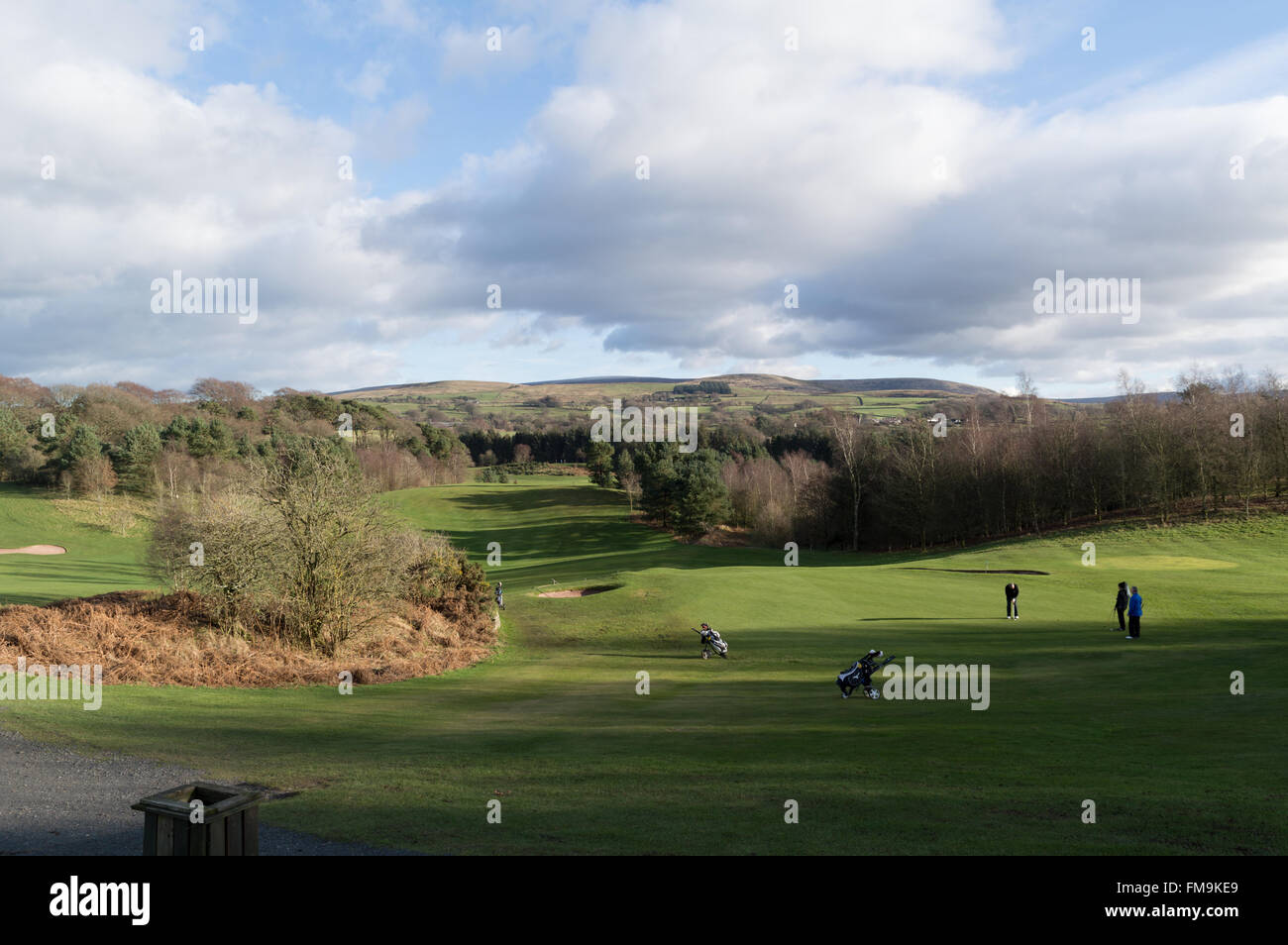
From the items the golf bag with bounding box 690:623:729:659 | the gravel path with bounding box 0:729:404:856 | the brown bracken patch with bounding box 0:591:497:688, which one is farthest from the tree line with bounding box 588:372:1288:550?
the gravel path with bounding box 0:729:404:856

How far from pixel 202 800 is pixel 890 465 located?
76.4m

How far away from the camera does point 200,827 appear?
5.84 m

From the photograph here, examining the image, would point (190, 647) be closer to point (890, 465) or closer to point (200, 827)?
point (200, 827)

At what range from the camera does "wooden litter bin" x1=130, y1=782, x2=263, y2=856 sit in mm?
5844

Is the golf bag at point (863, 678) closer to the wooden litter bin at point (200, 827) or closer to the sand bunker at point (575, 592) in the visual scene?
the wooden litter bin at point (200, 827)

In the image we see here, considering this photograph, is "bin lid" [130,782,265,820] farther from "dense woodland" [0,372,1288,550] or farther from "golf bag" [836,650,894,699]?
"dense woodland" [0,372,1288,550]

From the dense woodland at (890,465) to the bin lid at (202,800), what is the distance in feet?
145

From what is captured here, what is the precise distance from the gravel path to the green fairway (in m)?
0.54

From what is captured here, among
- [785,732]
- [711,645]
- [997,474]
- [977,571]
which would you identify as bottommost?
[711,645]

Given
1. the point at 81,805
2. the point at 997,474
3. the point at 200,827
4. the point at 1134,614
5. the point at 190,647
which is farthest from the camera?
the point at 997,474

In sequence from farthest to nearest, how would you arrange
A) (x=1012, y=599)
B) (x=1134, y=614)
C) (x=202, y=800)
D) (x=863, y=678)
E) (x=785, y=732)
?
1. (x=1012, y=599)
2. (x=1134, y=614)
3. (x=863, y=678)
4. (x=785, y=732)
5. (x=202, y=800)

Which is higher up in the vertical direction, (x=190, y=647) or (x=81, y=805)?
(x=81, y=805)

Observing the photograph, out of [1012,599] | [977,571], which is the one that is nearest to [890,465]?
[977,571]
